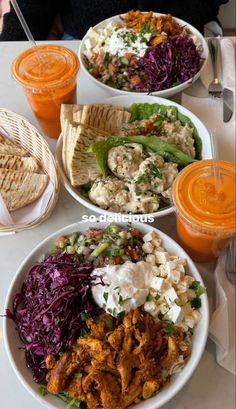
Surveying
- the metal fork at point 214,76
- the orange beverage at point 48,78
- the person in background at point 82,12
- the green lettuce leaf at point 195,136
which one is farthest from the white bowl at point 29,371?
the person in background at point 82,12

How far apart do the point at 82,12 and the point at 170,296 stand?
1.63 meters

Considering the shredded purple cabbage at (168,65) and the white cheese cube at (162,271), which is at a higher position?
the shredded purple cabbage at (168,65)

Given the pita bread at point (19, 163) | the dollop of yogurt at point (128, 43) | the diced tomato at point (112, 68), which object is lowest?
the pita bread at point (19, 163)

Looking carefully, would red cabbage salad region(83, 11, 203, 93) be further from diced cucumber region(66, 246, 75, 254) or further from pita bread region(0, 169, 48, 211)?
diced cucumber region(66, 246, 75, 254)

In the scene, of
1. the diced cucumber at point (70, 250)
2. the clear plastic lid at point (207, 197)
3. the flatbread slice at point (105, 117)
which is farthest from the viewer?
the flatbread slice at point (105, 117)

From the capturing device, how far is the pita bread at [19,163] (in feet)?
4.62

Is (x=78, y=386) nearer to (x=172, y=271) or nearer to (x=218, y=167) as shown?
(x=172, y=271)

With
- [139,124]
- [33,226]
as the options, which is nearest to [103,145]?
[139,124]

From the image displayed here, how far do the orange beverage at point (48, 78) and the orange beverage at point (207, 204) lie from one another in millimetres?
549

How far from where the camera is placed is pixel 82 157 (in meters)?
1.30

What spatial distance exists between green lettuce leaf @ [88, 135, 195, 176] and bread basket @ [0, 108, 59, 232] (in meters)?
0.16

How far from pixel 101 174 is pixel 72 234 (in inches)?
9.1

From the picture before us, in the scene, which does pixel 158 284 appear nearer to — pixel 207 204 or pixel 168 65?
pixel 207 204

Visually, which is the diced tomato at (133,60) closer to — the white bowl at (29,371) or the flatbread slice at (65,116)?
the flatbread slice at (65,116)
